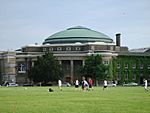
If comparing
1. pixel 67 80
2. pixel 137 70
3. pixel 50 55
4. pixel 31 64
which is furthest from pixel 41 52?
pixel 137 70

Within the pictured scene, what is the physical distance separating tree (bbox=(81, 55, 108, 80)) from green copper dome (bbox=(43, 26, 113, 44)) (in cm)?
2110

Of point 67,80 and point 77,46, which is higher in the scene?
point 77,46

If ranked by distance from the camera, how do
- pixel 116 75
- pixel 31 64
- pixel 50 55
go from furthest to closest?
pixel 31 64, pixel 116 75, pixel 50 55

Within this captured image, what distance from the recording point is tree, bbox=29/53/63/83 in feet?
380

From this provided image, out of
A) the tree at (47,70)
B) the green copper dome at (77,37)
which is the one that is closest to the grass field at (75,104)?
the tree at (47,70)

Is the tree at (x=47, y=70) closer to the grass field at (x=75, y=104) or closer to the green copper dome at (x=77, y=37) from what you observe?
the green copper dome at (x=77, y=37)

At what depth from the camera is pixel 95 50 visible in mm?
132000

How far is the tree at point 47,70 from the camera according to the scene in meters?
116

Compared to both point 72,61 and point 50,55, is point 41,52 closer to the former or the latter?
point 72,61

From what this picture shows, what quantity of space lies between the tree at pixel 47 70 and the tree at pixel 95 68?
754 centimetres

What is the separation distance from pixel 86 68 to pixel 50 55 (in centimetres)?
1064

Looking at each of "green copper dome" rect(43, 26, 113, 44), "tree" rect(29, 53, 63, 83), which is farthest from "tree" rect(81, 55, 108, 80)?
"green copper dome" rect(43, 26, 113, 44)

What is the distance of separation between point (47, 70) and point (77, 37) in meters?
28.0

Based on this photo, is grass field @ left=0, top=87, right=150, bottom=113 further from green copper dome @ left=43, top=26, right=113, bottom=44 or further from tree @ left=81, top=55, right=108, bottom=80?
green copper dome @ left=43, top=26, right=113, bottom=44
